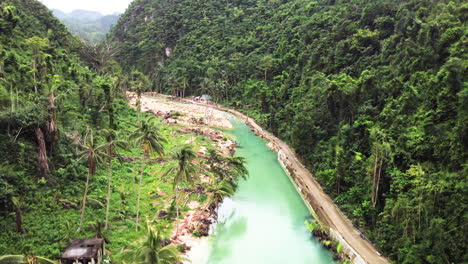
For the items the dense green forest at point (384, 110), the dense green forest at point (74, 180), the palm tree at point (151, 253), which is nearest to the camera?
the palm tree at point (151, 253)

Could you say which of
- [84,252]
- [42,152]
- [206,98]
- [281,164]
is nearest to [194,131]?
[281,164]

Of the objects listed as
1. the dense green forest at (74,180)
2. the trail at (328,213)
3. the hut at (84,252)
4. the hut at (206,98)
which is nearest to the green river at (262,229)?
the trail at (328,213)

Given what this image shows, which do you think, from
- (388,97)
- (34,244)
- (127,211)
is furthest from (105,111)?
(388,97)

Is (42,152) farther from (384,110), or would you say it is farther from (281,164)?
(384,110)

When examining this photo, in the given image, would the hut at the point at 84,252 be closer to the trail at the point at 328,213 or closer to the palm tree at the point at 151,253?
the palm tree at the point at 151,253

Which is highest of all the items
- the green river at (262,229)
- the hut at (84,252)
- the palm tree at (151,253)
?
the palm tree at (151,253)

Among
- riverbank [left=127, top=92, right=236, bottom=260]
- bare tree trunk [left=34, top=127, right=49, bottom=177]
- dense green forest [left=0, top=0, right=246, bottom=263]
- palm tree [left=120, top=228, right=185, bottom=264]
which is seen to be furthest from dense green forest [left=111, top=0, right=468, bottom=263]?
bare tree trunk [left=34, top=127, right=49, bottom=177]
